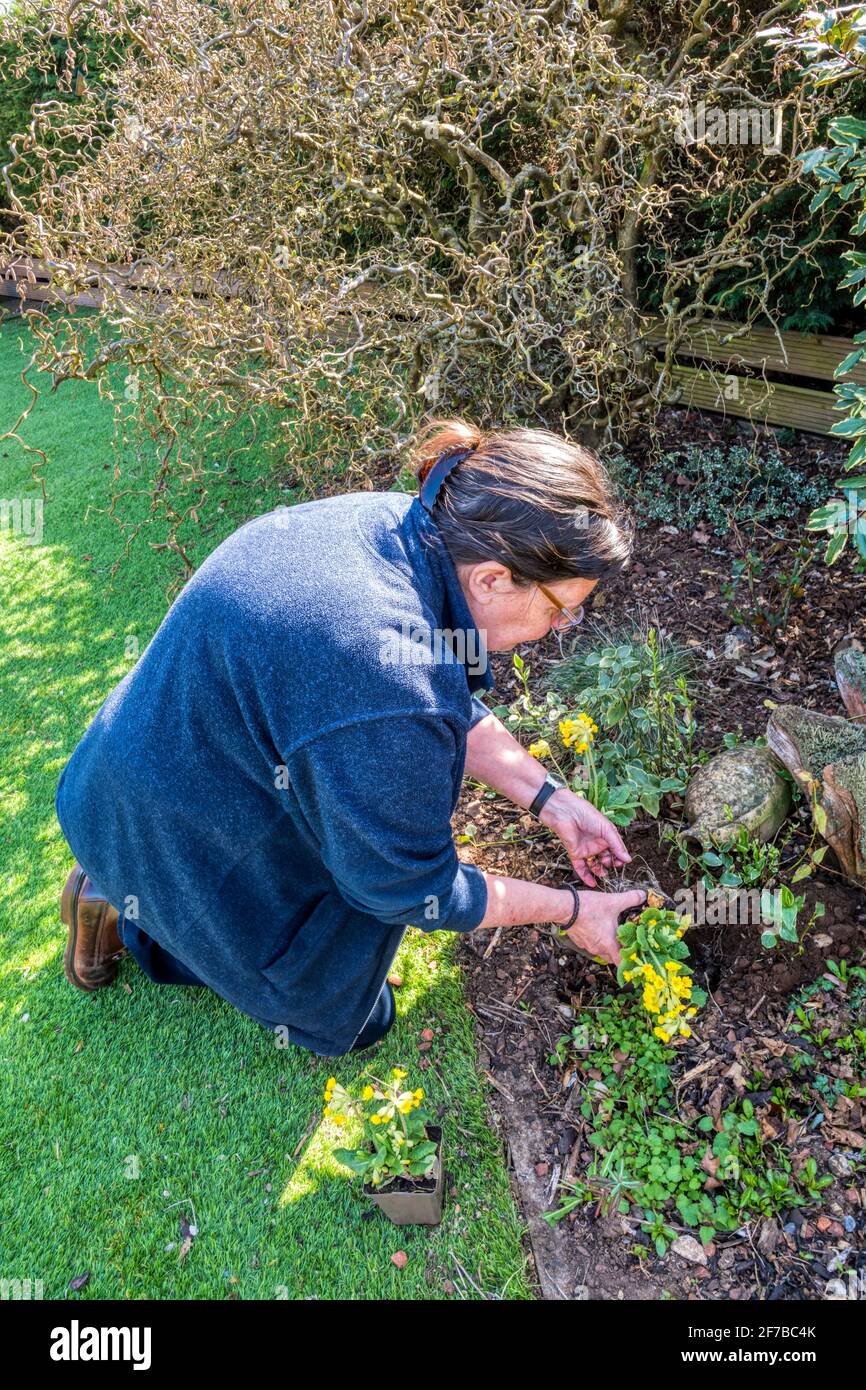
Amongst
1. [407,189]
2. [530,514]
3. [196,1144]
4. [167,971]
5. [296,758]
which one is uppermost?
[407,189]

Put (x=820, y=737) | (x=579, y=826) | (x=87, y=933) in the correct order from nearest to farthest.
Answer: (x=579, y=826)
(x=820, y=737)
(x=87, y=933)

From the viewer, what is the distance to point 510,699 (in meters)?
3.61

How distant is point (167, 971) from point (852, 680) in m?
2.40

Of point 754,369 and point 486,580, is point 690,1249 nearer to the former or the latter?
point 486,580

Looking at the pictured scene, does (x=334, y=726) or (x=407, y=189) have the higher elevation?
(x=407, y=189)

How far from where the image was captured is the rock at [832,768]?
233 cm

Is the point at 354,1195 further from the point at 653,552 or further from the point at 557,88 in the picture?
the point at 557,88

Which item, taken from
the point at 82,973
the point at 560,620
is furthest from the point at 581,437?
the point at 82,973

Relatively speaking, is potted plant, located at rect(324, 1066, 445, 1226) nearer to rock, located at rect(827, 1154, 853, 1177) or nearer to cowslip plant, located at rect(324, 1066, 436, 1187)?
cowslip plant, located at rect(324, 1066, 436, 1187)

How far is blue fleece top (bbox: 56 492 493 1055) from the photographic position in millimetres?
1614

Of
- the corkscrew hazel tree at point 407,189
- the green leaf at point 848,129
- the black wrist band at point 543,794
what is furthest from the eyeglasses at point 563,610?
the corkscrew hazel tree at point 407,189

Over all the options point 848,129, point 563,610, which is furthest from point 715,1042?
point 848,129

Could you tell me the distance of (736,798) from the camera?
257 centimetres
